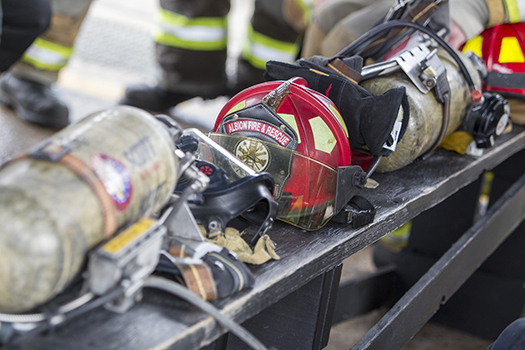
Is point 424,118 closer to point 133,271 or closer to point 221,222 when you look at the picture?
point 221,222

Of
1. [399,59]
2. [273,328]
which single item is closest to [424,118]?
[399,59]

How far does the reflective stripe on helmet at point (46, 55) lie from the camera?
2697mm

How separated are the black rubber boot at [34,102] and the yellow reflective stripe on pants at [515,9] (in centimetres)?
202

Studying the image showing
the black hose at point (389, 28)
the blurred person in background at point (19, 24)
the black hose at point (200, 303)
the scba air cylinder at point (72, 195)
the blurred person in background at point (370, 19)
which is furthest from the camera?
the blurred person in background at point (19, 24)

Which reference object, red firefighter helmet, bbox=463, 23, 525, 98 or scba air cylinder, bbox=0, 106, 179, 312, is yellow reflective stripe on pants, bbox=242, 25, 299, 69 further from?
scba air cylinder, bbox=0, 106, 179, 312

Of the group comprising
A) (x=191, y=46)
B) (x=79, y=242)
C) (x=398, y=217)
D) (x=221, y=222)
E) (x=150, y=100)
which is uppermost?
(x=79, y=242)

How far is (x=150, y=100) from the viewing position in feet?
10.7

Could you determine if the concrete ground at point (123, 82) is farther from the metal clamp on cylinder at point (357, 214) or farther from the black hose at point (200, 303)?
the black hose at point (200, 303)

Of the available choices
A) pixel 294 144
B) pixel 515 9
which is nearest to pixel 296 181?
pixel 294 144

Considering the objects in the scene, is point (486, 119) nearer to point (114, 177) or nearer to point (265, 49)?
point (114, 177)

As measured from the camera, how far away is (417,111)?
1257 millimetres

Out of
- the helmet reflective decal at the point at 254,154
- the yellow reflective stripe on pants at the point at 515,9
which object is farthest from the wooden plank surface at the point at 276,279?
the yellow reflective stripe on pants at the point at 515,9

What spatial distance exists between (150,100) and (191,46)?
0.42 m

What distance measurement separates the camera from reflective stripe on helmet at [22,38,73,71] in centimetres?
270
